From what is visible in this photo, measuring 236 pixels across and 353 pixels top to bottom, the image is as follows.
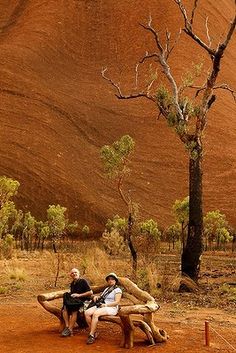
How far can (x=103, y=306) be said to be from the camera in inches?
353

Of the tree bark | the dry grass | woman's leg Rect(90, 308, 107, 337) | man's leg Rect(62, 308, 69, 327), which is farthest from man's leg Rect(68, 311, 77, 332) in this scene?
the tree bark

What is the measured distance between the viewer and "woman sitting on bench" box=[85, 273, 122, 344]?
29.1 ft

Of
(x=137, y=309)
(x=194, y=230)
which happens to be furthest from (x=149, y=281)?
(x=137, y=309)

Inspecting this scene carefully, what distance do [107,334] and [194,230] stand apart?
5858 millimetres

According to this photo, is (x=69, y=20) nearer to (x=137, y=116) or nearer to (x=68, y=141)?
(x=137, y=116)

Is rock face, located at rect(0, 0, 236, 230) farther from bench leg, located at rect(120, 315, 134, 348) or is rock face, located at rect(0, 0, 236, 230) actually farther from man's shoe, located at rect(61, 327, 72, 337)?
bench leg, located at rect(120, 315, 134, 348)

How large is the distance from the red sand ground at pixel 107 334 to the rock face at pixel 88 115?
31.1m

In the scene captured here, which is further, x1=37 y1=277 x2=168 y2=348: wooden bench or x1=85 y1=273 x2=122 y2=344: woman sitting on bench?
x1=85 y1=273 x2=122 y2=344: woman sitting on bench

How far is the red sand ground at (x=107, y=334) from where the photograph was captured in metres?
8.58

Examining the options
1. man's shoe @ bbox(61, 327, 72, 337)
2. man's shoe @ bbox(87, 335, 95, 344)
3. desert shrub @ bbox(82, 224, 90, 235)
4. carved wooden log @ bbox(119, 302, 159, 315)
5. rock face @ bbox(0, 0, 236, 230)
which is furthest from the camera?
rock face @ bbox(0, 0, 236, 230)

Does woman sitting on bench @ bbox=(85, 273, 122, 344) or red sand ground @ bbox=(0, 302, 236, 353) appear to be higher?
woman sitting on bench @ bbox=(85, 273, 122, 344)

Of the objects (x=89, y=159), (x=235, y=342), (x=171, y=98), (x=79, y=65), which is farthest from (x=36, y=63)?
(x=235, y=342)

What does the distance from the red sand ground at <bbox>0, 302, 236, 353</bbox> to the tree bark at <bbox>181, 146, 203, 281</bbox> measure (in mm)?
2808

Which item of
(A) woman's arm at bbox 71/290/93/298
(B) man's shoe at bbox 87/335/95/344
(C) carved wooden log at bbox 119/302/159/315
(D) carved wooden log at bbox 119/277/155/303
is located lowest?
(B) man's shoe at bbox 87/335/95/344
